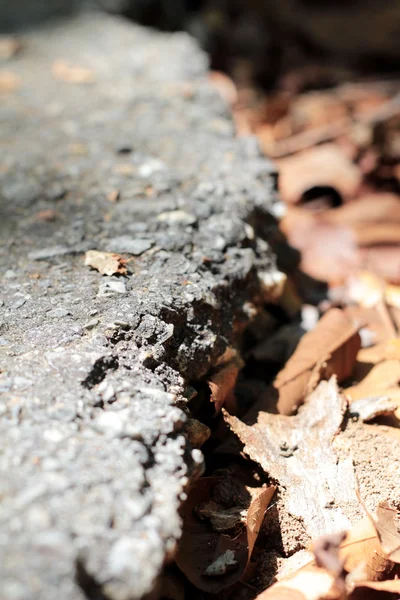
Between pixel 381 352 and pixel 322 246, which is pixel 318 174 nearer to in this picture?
pixel 322 246

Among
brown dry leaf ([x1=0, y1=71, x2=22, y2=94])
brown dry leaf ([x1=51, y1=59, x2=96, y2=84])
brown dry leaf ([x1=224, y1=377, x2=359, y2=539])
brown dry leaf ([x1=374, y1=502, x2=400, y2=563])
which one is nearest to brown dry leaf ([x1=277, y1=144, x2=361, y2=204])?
brown dry leaf ([x1=51, y1=59, x2=96, y2=84])

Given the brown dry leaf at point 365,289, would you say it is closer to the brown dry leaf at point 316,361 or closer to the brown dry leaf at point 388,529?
the brown dry leaf at point 316,361

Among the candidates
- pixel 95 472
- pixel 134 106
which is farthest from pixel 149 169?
pixel 95 472

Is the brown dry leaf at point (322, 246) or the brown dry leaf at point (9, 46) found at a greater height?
the brown dry leaf at point (9, 46)

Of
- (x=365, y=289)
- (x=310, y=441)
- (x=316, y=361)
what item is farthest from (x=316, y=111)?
(x=310, y=441)

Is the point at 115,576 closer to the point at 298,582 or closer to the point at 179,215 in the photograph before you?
the point at 298,582

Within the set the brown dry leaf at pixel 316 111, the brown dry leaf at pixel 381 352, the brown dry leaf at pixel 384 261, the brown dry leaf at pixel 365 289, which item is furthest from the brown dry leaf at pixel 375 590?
the brown dry leaf at pixel 316 111

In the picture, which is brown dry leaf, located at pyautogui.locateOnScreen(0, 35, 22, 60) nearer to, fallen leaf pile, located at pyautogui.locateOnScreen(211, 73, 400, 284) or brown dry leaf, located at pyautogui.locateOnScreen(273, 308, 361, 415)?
fallen leaf pile, located at pyautogui.locateOnScreen(211, 73, 400, 284)
